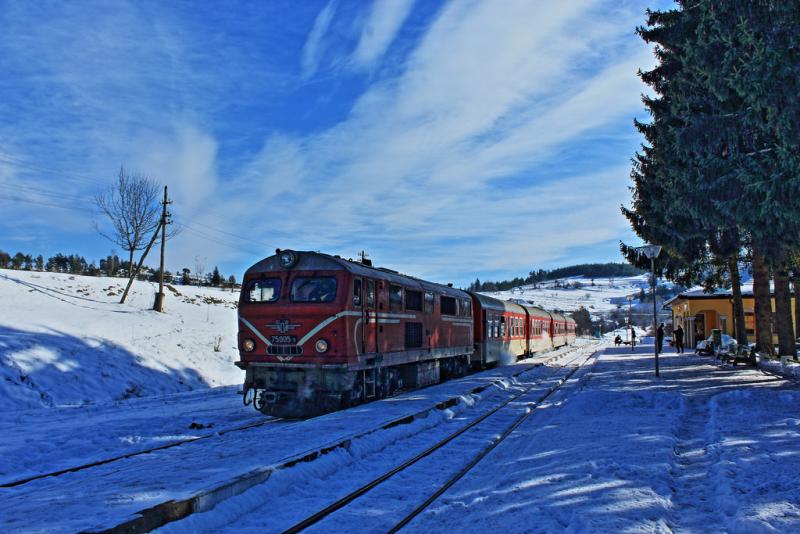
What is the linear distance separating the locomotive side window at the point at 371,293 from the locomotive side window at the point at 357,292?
447 mm

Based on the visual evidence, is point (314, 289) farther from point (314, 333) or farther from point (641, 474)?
point (641, 474)

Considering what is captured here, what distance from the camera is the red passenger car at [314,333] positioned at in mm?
11172

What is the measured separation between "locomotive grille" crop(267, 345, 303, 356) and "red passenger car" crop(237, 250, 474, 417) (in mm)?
20

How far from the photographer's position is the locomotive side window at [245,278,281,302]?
39.1ft

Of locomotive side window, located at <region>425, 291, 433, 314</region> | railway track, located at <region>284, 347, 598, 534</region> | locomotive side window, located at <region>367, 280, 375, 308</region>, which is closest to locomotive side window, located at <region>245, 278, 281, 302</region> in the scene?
locomotive side window, located at <region>367, 280, 375, 308</region>

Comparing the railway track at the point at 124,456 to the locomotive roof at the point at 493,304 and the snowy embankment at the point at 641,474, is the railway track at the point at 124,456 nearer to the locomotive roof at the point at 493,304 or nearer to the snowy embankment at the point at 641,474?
the snowy embankment at the point at 641,474

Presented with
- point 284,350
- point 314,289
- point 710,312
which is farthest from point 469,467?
point 710,312

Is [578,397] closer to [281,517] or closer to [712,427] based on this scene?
[712,427]

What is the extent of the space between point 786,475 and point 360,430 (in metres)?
5.41

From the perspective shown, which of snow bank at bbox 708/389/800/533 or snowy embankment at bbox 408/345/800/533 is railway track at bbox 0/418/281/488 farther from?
snow bank at bbox 708/389/800/533

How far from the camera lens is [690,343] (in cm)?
3856

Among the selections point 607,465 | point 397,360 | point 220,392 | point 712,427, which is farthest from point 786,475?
point 220,392

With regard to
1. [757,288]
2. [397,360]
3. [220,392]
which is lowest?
[220,392]

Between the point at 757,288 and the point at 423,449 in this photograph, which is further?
the point at 757,288
